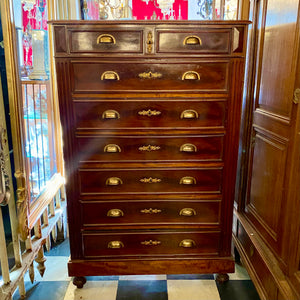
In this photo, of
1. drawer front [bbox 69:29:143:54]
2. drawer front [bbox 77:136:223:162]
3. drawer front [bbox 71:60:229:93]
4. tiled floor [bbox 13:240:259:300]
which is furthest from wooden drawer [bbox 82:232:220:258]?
drawer front [bbox 69:29:143:54]

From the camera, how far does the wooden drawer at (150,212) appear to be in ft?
5.35

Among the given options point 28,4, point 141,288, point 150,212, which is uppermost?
point 28,4

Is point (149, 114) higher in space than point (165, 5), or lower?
lower

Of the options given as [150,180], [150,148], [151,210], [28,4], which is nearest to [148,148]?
[150,148]

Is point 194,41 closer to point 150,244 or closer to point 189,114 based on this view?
point 189,114

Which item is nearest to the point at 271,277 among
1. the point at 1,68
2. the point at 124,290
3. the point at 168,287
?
the point at 168,287

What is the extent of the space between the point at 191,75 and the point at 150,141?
0.38m

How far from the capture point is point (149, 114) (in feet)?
4.97

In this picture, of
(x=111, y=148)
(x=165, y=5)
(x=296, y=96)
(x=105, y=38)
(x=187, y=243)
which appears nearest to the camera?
(x=296, y=96)

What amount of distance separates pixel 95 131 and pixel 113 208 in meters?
0.42

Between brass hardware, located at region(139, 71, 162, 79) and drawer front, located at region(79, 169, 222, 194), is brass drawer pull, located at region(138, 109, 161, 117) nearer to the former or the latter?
brass hardware, located at region(139, 71, 162, 79)

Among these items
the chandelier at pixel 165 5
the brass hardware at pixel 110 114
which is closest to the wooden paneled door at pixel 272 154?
the chandelier at pixel 165 5

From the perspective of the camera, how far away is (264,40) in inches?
60.9

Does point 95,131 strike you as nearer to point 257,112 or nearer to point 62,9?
point 257,112
